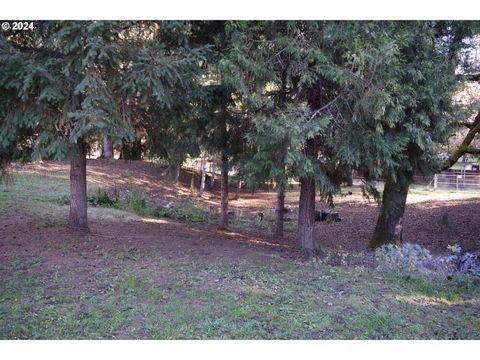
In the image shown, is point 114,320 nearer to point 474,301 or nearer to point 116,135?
point 116,135

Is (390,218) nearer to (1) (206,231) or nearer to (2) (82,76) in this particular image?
(1) (206,231)

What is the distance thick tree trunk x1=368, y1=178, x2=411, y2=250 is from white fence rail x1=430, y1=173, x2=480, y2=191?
19110mm

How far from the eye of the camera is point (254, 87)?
302 inches

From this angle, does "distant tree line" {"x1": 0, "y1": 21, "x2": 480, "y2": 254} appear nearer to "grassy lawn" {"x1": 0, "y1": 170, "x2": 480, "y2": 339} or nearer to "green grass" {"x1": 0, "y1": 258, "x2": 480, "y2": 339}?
"grassy lawn" {"x1": 0, "y1": 170, "x2": 480, "y2": 339}

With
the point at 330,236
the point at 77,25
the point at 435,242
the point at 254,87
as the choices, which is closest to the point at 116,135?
the point at 77,25

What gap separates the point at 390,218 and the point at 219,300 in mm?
7718

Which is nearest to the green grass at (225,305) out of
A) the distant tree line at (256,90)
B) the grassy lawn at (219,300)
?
the grassy lawn at (219,300)

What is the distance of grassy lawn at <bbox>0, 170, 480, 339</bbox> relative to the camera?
4695 mm

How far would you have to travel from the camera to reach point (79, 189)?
8742 mm

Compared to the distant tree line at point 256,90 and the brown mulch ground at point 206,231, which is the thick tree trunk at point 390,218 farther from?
the distant tree line at point 256,90

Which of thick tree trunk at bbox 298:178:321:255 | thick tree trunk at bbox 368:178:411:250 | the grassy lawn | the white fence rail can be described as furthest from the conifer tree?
the white fence rail

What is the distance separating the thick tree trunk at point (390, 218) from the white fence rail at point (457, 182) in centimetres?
1911

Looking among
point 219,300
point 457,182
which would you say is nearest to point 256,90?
point 219,300

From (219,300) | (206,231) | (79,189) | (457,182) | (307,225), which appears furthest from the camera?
(457,182)
